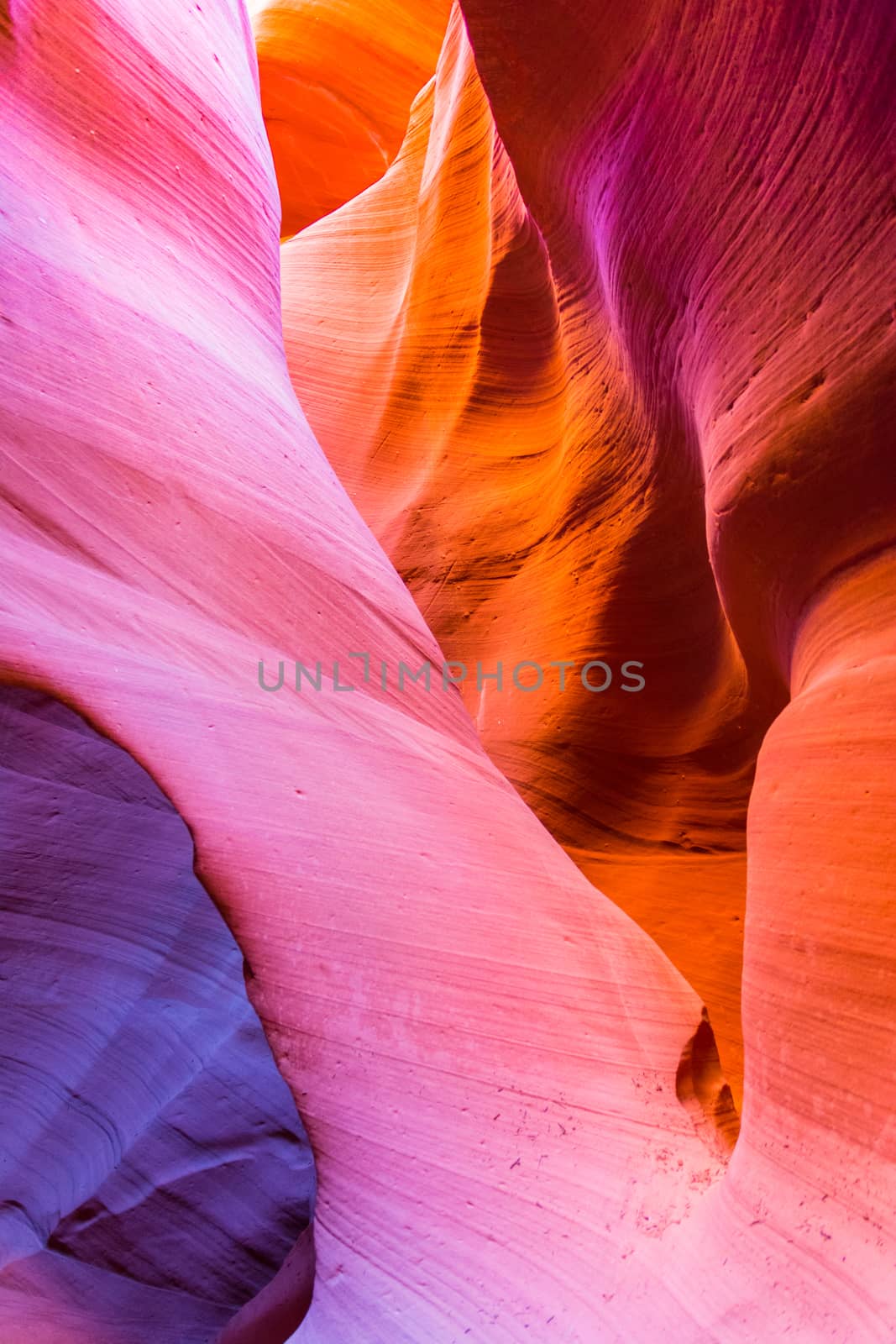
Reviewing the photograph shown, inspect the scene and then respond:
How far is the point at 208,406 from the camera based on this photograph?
1.73 metres

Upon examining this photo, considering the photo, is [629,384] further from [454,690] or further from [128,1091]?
[128,1091]

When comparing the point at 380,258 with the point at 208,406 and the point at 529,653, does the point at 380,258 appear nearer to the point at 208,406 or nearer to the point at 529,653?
the point at 529,653

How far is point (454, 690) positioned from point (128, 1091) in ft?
3.22

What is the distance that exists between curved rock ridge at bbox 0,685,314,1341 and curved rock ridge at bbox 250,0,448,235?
4121 mm

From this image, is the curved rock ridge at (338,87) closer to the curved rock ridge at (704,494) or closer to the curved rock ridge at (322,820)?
the curved rock ridge at (704,494)

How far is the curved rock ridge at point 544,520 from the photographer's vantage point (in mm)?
2402

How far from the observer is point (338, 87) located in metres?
4.63

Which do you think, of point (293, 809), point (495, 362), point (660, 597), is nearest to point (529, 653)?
point (660, 597)

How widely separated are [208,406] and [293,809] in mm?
805

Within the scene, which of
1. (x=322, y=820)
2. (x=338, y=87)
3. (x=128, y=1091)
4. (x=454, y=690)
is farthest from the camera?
(x=338, y=87)

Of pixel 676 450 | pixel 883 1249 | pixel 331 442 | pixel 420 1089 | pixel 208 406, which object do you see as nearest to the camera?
pixel 883 1249

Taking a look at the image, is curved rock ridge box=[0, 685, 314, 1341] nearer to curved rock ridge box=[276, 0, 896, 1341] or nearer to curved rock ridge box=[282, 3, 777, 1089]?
curved rock ridge box=[276, 0, 896, 1341]

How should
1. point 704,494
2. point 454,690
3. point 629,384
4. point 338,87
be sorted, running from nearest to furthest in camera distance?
point 454,690 < point 704,494 < point 629,384 < point 338,87

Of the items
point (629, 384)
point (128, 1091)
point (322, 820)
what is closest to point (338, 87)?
point (629, 384)
